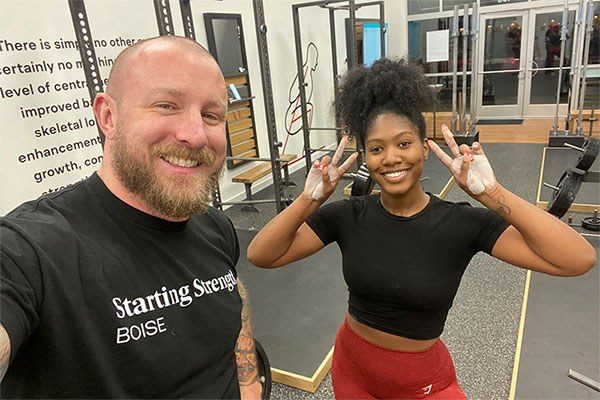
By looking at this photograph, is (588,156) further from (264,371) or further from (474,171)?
(264,371)

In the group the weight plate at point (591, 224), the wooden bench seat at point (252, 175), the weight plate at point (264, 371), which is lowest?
the weight plate at point (591, 224)

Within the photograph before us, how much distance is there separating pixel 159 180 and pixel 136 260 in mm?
201

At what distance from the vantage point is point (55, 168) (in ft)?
9.68

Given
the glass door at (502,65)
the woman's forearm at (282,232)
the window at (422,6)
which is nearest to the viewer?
the woman's forearm at (282,232)

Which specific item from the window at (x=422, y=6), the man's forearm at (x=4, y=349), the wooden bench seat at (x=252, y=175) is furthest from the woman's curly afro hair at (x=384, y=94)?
the window at (x=422, y=6)

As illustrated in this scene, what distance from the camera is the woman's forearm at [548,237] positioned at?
1.15 metres

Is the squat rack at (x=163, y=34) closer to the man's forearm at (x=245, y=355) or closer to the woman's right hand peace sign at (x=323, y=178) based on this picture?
the woman's right hand peace sign at (x=323, y=178)

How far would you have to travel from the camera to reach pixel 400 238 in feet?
4.34

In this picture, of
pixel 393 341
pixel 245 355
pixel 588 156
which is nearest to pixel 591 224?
pixel 588 156

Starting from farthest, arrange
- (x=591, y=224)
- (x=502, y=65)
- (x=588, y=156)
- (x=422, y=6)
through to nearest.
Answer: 1. (x=422, y=6)
2. (x=502, y=65)
3. (x=591, y=224)
4. (x=588, y=156)

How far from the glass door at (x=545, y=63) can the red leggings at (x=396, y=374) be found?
8.42 meters

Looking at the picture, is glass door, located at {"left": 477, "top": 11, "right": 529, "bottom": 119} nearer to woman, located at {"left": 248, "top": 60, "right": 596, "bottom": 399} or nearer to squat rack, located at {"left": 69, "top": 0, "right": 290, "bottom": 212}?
squat rack, located at {"left": 69, "top": 0, "right": 290, "bottom": 212}

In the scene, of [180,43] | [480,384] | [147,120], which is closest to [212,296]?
[147,120]

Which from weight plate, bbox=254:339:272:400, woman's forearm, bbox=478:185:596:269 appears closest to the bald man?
woman's forearm, bbox=478:185:596:269
